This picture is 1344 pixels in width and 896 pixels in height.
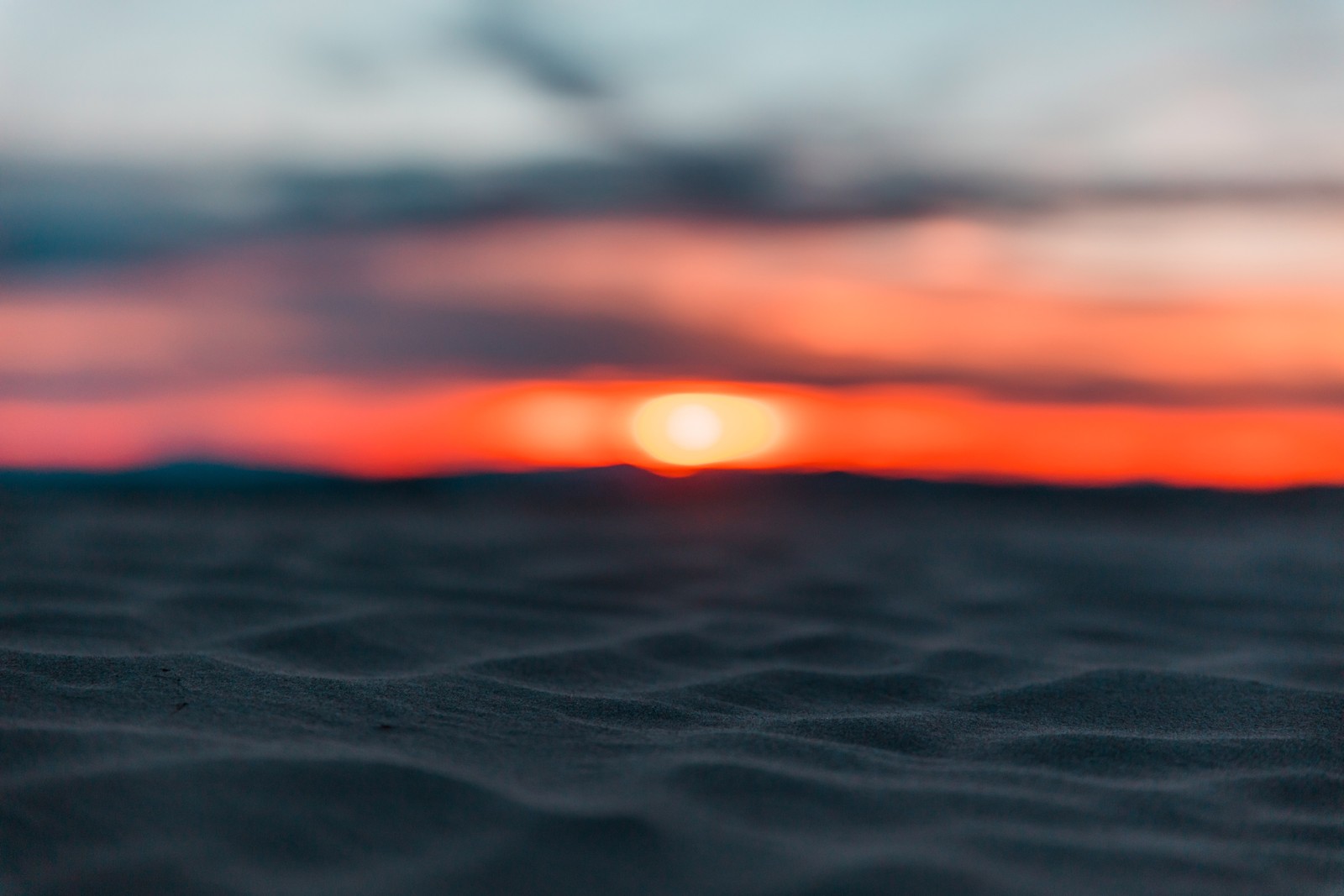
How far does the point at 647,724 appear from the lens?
1436mm

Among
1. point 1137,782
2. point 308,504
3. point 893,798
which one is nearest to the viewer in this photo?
point 893,798

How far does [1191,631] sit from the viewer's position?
7.86ft

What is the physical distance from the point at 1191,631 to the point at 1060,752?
1234mm

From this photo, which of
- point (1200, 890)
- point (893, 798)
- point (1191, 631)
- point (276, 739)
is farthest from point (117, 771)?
point (1191, 631)

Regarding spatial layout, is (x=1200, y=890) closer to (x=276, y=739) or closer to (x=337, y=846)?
(x=337, y=846)

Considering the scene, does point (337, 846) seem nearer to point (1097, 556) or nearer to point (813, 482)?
point (1097, 556)

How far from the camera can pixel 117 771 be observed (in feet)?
3.41

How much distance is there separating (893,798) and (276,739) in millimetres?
705

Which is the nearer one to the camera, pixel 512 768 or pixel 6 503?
pixel 512 768

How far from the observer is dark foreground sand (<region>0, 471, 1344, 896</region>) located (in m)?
0.96

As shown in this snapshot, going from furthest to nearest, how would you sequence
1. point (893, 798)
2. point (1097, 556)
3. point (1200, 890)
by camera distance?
point (1097, 556)
point (893, 798)
point (1200, 890)

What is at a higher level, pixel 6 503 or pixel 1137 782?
pixel 6 503

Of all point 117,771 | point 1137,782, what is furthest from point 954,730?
point 117,771

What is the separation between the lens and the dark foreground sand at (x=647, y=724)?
96cm
